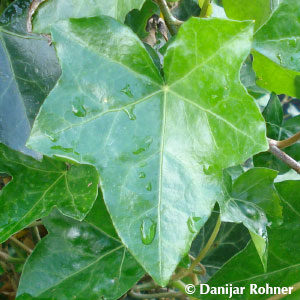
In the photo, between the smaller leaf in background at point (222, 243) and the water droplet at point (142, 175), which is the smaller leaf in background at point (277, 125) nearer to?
the smaller leaf in background at point (222, 243)

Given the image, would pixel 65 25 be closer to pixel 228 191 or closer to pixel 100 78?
pixel 100 78

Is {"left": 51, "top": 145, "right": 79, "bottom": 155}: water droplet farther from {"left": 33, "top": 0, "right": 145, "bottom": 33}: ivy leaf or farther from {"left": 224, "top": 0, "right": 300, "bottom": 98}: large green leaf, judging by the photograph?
{"left": 224, "top": 0, "right": 300, "bottom": 98}: large green leaf

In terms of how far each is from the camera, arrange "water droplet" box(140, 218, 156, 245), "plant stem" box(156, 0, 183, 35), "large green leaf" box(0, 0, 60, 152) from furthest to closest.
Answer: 1. "plant stem" box(156, 0, 183, 35)
2. "large green leaf" box(0, 0, 60, 152)
3. "water droplet" box(140, 218, 156, 245)

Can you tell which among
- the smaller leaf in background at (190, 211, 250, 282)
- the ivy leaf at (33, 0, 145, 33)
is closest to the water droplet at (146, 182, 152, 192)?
the ivy leaf at (33, 0, 145, 33)

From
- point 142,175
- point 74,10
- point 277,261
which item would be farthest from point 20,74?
point 277,261

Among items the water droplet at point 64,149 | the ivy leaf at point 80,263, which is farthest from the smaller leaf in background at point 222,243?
the water droplet at point 64,149

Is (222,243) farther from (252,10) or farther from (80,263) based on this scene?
(252,10)
